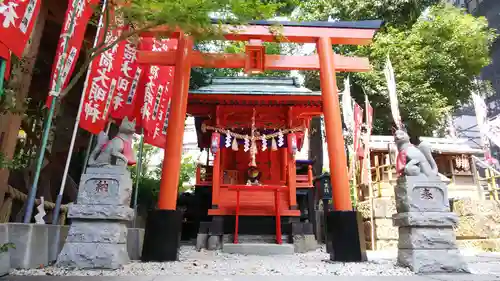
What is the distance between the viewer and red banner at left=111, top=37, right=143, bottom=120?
8164 mm

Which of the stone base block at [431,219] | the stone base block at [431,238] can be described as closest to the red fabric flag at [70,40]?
the stone base block at [431,219]

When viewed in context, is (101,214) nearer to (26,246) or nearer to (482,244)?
(26,246)

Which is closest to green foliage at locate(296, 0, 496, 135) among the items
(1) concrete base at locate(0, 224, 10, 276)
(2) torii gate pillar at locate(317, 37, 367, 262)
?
(2) torii gate pillar at locate(317, 37, 367, 262)

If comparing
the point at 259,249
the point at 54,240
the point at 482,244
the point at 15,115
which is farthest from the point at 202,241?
the point at 482,244

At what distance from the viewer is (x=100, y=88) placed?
294 inches

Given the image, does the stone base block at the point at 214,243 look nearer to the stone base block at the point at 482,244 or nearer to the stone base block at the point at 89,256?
the stone base block at the point at 89,256

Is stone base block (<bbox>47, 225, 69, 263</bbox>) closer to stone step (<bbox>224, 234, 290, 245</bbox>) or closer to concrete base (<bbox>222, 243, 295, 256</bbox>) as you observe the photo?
concrete base (<bbox>222, 243, 295, 256</bbox>)

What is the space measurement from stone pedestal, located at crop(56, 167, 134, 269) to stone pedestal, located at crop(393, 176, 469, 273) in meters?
4.67

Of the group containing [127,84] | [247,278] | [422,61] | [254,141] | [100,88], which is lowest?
→ [247,278]

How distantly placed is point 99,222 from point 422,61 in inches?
644

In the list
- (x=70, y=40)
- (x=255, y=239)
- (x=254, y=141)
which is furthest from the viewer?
(x=254, y=141)

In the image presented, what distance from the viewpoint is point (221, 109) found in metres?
11.6

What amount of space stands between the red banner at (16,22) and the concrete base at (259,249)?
6913 millimetres

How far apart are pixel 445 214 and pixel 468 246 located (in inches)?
305
